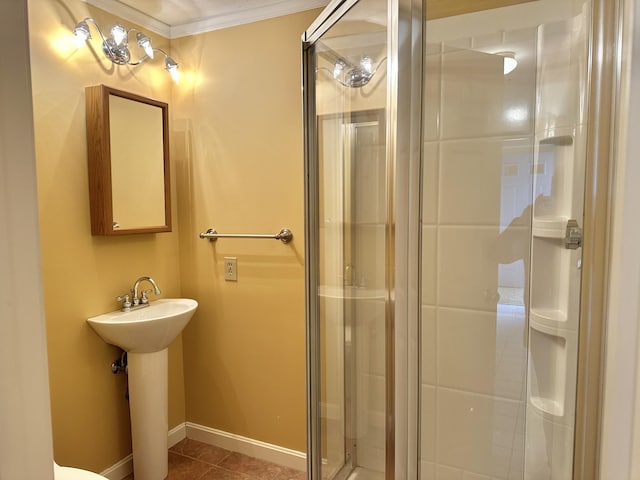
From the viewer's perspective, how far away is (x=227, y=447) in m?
2.36

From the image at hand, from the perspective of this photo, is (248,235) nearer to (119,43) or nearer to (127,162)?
(127,162)

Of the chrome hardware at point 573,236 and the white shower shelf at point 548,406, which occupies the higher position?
the chrome hardware at point 573,236

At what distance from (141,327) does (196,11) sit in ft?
5.25

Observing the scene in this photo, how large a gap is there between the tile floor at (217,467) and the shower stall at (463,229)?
78cm

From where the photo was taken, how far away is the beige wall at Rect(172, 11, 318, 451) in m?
2.09

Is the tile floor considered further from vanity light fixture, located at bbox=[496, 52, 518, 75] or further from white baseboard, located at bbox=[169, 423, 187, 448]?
vanity light fixture, located at bbox=[496, 52, 518, 75]

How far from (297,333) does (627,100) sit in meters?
1.65

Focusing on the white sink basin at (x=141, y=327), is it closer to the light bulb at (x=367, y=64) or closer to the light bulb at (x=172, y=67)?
the light bulb at (x=172, y=67)

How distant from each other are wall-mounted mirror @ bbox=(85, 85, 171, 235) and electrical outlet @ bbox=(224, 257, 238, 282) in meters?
0.36

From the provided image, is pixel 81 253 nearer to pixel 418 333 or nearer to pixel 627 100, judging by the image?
pixel 418 333

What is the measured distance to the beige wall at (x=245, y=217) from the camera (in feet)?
6.86

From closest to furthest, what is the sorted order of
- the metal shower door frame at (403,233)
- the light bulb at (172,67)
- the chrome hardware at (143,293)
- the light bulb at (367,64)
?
1. the metal shower door frame at (403,233)
2. the light bulb at (367,64)
3. the chrome hardware at (143,293)
4. the light bulb at (172,67)

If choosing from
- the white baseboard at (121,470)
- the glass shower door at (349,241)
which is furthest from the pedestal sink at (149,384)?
the glass shower door at (349,241)

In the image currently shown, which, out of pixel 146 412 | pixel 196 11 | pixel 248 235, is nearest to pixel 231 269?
pixel 248 235
